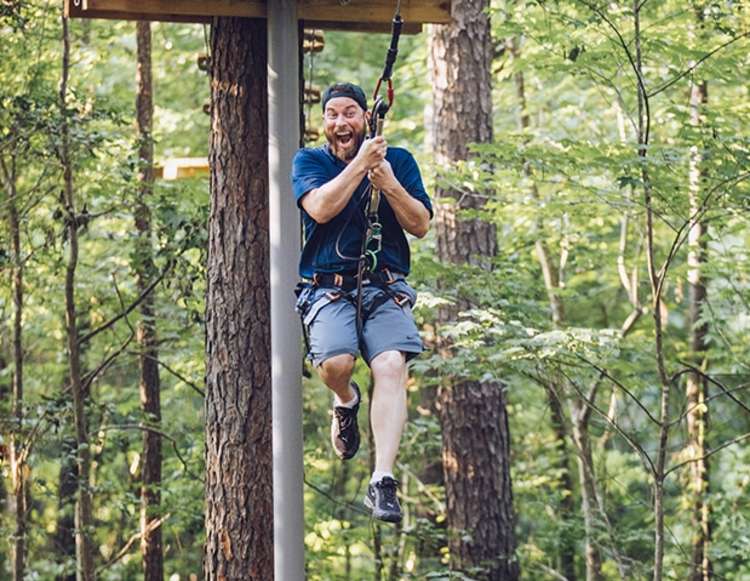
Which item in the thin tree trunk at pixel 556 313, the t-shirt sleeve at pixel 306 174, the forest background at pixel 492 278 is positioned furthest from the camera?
the thin tree trunk at pixel 556 313

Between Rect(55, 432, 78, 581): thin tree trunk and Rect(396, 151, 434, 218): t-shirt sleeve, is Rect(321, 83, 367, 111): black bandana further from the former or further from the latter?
Rect(55, 432, 78, 581): thin tree trunk

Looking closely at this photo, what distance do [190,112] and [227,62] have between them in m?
7.10

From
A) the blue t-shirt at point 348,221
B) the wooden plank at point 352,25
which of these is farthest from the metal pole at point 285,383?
the wooden plank at point 352,25

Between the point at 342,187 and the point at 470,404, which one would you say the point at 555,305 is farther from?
the point at 342,187

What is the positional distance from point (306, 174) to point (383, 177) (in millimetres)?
360

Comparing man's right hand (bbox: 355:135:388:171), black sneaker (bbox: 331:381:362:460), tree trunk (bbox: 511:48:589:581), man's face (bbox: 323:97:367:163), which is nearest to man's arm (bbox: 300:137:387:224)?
man's right hand (bbox: 355:135:388:171)

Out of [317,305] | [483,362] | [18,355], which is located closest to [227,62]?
[317,305]

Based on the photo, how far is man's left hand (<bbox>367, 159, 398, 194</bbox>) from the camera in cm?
393

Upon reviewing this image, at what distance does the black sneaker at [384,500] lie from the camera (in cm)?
380

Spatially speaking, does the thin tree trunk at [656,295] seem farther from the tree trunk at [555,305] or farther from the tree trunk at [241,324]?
the tree trunk at [555,305]

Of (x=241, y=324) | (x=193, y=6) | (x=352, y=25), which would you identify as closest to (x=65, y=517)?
(x=241, y=324)

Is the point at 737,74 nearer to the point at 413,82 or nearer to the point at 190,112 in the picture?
the point at 413,82

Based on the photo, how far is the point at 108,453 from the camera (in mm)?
12609

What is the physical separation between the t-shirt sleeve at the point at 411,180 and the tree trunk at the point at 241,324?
104 centimetres
